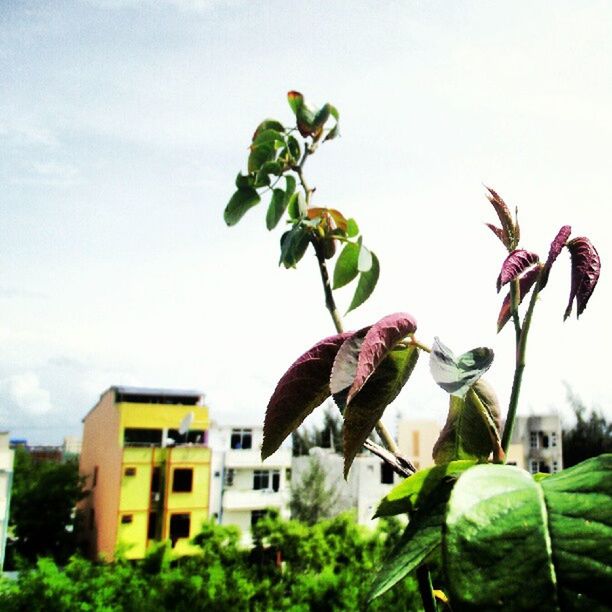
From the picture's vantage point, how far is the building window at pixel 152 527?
541 inches

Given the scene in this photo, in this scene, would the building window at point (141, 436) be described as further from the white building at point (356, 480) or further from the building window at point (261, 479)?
the white building at point (356, 480)

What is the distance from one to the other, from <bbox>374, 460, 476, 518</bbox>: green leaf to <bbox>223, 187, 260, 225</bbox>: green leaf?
0.45 meters

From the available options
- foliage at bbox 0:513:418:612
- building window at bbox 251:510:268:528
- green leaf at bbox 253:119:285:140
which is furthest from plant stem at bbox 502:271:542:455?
building window at bbox 251:510:268:528

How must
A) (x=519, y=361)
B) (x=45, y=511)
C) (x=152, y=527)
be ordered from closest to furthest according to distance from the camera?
1. (x=519, y=361)
2. (x=152, y=527)
3. (x=45, y=511)

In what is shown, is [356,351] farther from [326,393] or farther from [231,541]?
[231,541]

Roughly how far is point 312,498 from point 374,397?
630 inches

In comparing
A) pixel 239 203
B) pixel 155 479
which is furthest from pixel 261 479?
pixel 239 203

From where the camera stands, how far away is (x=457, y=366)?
12.0 inches

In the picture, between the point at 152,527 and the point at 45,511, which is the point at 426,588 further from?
the point at 45,511

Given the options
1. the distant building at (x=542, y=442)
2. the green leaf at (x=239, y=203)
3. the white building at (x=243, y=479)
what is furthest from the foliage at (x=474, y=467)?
the distant building at (x=542, y=442)

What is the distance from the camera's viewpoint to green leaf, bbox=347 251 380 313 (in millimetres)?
613

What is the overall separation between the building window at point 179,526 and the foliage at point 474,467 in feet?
48.0

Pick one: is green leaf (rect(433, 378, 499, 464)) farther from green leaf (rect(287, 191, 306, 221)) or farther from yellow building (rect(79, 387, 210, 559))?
yellow building (rect(79, 387, 210, 559))

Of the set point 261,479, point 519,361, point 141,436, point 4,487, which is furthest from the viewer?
point 261,479
